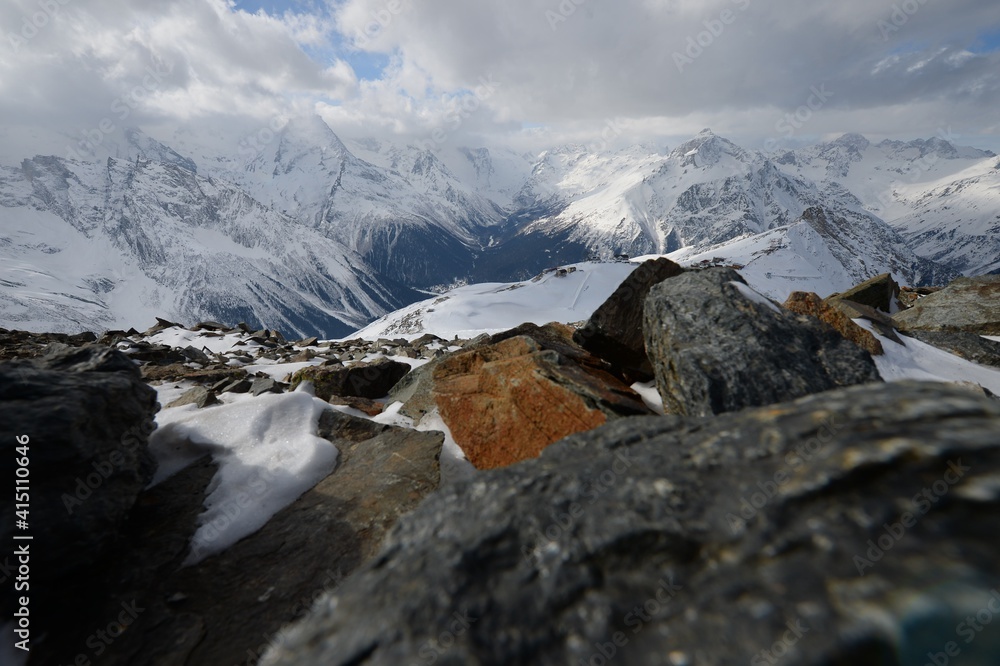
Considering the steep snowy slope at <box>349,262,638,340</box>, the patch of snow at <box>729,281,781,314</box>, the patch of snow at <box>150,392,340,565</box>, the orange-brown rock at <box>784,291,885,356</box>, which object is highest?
the patch of snow at <box>729,281,781,314</box>

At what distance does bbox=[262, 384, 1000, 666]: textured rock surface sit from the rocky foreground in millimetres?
12

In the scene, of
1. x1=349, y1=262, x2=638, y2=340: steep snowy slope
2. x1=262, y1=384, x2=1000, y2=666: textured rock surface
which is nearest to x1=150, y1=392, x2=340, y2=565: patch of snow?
x1=262, y1=384, x2=1000, y2=666: textured rock surface

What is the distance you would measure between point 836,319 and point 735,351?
6106 millimetres

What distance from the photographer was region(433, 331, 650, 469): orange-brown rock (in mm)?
6531

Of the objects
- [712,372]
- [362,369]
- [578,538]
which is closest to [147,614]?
[578,538]

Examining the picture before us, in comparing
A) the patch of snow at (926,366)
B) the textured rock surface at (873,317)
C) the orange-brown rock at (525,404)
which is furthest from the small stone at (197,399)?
the textured rock surface at (873,317)

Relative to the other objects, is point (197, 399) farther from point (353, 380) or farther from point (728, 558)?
point (728, 558)

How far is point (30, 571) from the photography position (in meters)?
4.30

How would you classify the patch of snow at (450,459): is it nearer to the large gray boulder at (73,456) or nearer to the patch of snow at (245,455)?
the patch of snow at (245,455)

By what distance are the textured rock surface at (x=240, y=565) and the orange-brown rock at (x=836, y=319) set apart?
28.6 ft

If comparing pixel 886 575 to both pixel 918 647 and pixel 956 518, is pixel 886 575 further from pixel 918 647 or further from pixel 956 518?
pixel 956 518

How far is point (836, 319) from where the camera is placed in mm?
9961

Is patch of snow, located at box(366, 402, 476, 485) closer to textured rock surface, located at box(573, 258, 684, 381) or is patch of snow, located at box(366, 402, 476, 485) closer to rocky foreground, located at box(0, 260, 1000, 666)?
rocky foreground, located at box(0, 260, 1000, 666)

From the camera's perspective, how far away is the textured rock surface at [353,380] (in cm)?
1236
